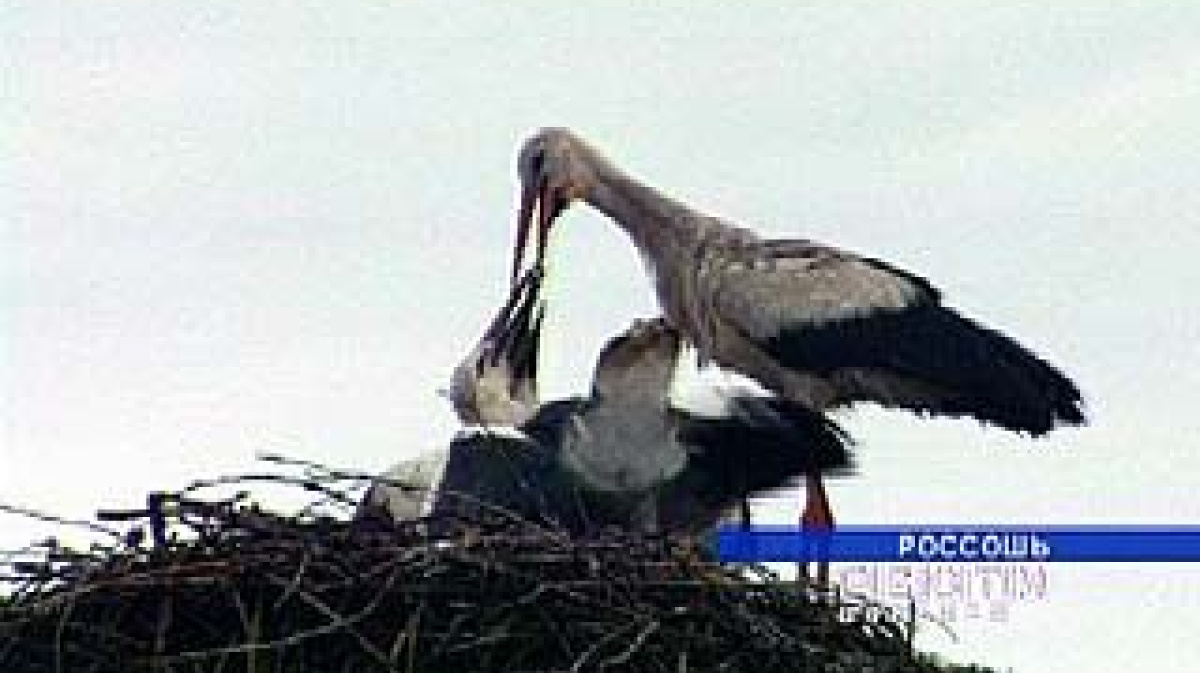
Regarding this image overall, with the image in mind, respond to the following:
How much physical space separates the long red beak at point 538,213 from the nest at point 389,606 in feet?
33.8

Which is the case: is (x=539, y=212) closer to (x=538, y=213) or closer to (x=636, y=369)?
(x=538, y=213)

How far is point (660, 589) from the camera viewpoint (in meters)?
5.30

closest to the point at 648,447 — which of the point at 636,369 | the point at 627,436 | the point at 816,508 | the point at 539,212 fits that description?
the point at 627,436

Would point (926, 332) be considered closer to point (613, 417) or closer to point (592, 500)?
point (613, 417)

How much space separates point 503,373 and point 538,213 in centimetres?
208

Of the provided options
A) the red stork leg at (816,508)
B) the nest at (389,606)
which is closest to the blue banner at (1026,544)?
the red stork leg at (816,508)

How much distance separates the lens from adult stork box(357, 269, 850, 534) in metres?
11.8

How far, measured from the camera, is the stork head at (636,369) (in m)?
13.1

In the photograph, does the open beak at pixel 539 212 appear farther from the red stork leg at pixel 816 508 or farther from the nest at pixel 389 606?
the nest at pixel 389 606

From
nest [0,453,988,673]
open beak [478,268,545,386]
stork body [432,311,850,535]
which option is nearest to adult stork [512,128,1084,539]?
stork body [432,311,850,535]

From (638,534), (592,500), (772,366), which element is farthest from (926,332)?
(638,534)

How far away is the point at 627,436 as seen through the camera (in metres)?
12.9

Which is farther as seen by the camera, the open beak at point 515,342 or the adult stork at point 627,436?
the open beak at point 515,342

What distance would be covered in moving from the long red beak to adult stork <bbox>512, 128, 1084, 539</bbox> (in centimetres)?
48
